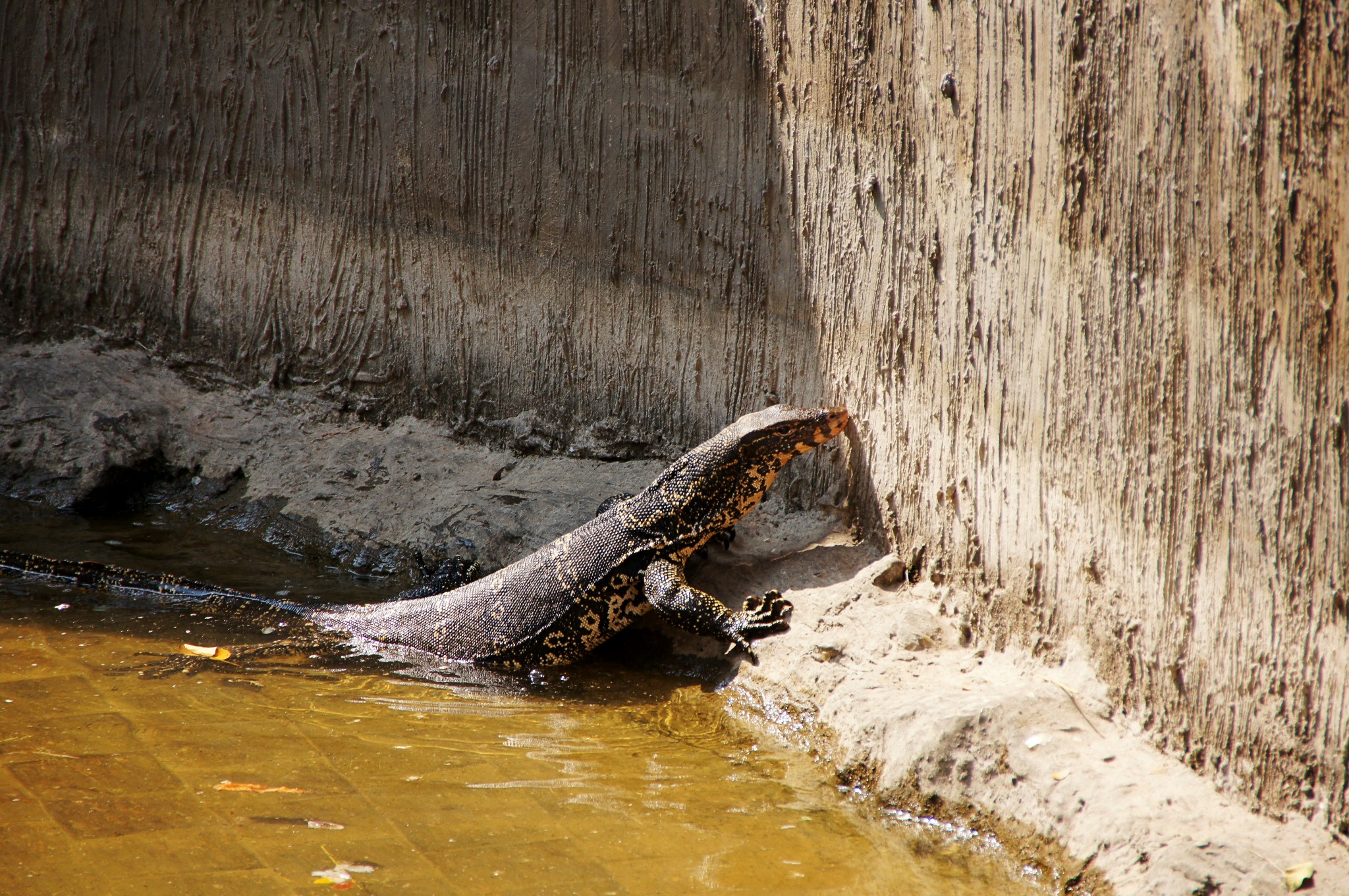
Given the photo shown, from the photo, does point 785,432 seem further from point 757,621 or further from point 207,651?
point 207,651

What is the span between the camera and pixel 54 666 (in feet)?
16.0

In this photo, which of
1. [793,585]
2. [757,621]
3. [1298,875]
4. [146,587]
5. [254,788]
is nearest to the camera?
[1298,875]

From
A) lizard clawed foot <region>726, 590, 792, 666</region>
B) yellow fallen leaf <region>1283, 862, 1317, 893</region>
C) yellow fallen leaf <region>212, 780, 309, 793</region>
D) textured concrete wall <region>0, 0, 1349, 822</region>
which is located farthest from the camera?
lizard clawed foot <region>726, 590, 792, 666</region>

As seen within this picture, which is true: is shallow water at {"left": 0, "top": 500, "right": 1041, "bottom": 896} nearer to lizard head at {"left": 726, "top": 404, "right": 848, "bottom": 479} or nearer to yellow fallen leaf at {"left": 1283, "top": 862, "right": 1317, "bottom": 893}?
yellow fallen leaf at {"left": 1283, "top": 862, "right": 1317, "bottom": 893}

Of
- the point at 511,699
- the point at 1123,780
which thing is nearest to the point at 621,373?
the point at 511,699

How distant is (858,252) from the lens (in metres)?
5.05

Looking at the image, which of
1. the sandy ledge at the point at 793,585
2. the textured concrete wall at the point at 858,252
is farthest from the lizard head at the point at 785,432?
the sandy ledge at the point at 793,585

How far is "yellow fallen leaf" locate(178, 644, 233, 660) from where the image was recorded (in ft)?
17.0

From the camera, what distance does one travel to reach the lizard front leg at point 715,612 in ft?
16.2

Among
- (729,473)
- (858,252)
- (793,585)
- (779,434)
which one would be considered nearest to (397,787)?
(793,585)

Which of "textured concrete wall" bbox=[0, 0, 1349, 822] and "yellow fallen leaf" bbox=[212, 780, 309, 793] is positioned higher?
"textured concrete wall" bbox=[0, 0, 1349, 822]

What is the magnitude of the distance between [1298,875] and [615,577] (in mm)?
3156

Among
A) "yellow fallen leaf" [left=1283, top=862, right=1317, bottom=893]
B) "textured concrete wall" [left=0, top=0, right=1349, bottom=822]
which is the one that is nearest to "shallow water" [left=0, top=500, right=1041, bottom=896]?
"yellow fallen leaf" [left=1283, top=862, right=1317, bottom=893]

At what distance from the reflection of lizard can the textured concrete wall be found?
1.39 ft
